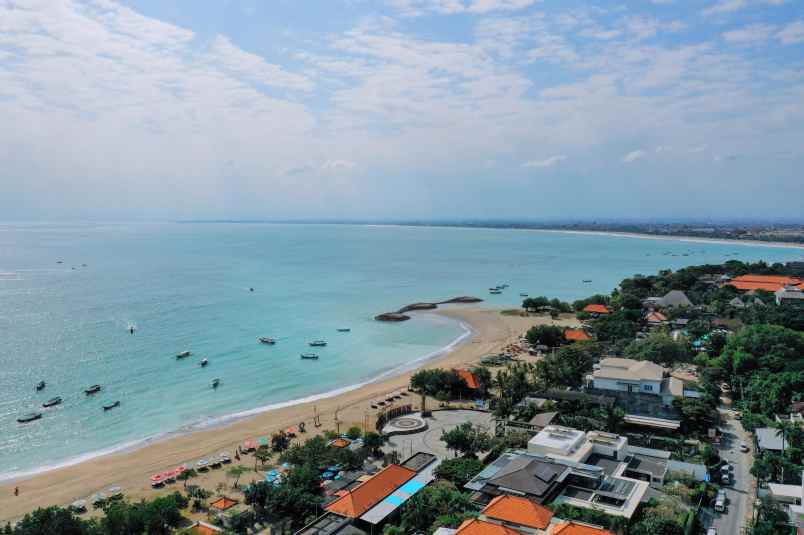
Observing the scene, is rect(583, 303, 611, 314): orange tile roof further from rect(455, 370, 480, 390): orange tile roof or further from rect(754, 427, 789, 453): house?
rect(754, 427, 789, 453): house

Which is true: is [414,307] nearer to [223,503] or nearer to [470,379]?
[470,379]

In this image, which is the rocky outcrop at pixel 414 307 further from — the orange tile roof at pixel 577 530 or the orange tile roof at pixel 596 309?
the orange tile roof at pixel 577 530

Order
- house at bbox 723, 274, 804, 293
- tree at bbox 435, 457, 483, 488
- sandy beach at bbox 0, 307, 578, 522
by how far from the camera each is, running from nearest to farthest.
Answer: tree at bbox 435, 457, 483, 488, sandy beach at bbox 0, 307, 578, 522, house at bbox 723, 274, 804, 293

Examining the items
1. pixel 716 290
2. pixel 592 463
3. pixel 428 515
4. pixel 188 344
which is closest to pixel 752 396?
pixel 592 463

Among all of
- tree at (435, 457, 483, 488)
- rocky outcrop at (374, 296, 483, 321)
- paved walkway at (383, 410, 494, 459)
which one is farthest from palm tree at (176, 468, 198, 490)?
rocky outcrop at (374, 296, 483, 321)

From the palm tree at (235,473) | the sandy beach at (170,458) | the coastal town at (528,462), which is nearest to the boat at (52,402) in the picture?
the sandy beach at (170,458)

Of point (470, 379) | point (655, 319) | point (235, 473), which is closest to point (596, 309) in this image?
point (655, 319)

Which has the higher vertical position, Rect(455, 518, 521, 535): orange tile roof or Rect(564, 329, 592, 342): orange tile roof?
Rect(455, 518, 521, 535): orange tile roof
